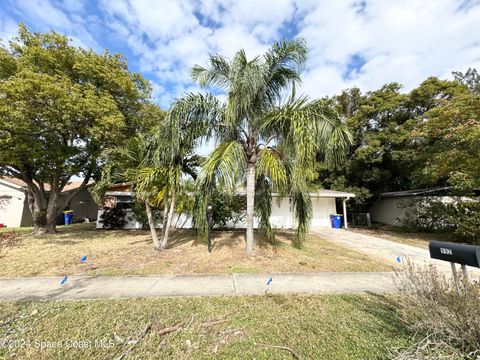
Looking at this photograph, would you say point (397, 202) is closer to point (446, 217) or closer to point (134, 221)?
point (446, 217)

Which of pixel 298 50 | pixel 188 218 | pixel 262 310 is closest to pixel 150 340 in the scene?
pixel 262 310

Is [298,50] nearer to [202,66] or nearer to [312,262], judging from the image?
[202,66]

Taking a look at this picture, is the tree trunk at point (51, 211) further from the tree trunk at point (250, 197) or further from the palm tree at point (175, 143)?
the tree trunk at point (250, 197)

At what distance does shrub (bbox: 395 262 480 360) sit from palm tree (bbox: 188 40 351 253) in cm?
334

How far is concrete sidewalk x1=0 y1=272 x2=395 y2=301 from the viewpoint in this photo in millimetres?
3945

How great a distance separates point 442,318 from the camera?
7.93 feet

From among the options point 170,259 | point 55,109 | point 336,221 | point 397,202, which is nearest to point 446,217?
point 397,202

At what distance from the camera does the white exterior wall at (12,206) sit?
15.2m

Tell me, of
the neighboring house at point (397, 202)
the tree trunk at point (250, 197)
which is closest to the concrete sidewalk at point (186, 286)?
the tree trunk at point (250, 197)

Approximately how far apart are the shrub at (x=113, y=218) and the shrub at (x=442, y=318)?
13.5 meters

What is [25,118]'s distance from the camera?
24.9ft

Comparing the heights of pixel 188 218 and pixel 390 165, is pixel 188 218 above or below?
below

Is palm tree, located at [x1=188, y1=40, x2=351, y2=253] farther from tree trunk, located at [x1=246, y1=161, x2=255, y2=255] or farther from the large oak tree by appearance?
the large oak tree

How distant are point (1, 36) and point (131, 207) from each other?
31.0 feet
